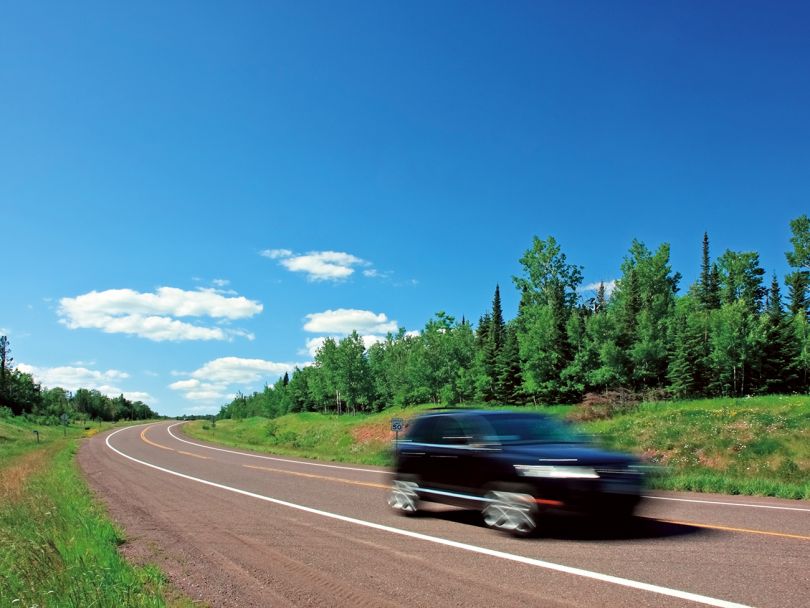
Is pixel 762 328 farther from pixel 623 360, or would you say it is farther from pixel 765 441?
pixel 765 441

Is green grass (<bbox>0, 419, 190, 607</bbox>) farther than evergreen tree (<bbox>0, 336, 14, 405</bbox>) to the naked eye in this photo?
No

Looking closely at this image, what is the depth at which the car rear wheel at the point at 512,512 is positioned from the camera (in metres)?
7.55

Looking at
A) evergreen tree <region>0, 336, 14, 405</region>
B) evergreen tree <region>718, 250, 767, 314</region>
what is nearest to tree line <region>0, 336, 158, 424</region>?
evergreen tree <region>0, 336, 14, 405</region>

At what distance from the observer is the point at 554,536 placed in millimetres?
7832

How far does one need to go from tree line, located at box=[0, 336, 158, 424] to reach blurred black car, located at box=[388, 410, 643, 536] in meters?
81.2

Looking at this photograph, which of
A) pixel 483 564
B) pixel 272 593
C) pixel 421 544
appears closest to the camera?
pixel 272 593

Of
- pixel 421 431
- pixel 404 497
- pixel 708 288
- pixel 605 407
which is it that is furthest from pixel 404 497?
pixel 708 288

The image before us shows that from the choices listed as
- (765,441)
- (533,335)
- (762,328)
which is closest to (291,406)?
(533,335)

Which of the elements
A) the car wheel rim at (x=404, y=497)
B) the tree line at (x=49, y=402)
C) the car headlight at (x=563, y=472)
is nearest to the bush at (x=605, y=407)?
the car wheel rim at (x=404, y=497)

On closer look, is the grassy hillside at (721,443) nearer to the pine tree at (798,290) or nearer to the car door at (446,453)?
the car door at (446,453)

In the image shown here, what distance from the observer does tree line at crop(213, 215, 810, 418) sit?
156 ft

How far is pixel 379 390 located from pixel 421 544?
71584mm

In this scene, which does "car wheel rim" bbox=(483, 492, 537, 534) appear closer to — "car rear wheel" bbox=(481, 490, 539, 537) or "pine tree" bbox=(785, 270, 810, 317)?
"car rear wheel" bbox=(481, 490, 539, 537)

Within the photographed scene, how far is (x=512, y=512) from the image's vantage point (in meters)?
7.80
